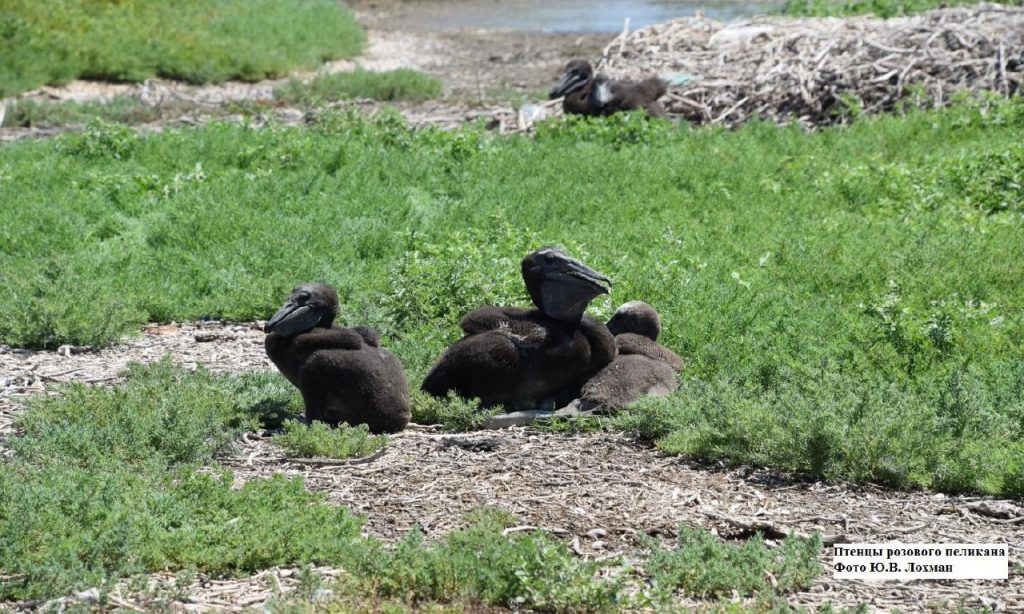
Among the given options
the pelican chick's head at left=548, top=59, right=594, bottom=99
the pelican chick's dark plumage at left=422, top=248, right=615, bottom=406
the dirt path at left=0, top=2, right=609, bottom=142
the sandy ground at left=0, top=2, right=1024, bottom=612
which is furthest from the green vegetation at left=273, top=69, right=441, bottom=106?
the pelican chick's dark plumage at left=422, top=248, right=615, bottom=406

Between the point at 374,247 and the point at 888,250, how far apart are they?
4.42 metres

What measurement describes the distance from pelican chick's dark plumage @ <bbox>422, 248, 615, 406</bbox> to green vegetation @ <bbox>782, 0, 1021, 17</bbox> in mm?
16541

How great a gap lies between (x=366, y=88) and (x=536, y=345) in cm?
1423

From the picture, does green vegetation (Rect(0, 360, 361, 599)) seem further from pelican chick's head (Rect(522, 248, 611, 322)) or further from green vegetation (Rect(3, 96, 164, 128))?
green vegetation (Rect(3, 96, 164, 128))

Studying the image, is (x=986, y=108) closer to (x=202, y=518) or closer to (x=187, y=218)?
(x=187, y=218)

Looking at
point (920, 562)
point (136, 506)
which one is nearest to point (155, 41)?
point (136, 506)

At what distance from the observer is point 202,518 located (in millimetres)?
6676

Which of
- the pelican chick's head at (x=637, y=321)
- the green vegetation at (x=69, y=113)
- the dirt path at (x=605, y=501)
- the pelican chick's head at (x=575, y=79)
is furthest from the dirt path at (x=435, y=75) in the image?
the dirt path at (x=605, y=501)

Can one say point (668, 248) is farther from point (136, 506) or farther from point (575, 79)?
point (575, 79)

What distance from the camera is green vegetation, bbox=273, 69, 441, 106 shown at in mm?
22094

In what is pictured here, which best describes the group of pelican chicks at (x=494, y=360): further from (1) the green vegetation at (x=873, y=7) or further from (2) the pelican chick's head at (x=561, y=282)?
(1) the green vegetation at (x=873, y=7)

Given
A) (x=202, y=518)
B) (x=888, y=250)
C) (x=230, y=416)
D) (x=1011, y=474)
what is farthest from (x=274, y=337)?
(x=888, y=250)

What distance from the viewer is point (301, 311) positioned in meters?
8.54

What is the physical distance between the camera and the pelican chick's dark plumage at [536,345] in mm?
8727
